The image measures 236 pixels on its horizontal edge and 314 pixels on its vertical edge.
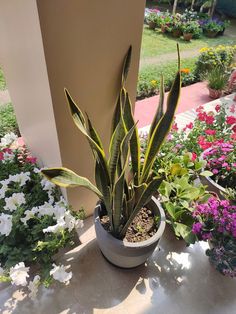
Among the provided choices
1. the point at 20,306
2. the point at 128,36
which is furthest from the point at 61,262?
the point at 128,36

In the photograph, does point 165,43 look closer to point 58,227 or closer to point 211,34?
point 211,34

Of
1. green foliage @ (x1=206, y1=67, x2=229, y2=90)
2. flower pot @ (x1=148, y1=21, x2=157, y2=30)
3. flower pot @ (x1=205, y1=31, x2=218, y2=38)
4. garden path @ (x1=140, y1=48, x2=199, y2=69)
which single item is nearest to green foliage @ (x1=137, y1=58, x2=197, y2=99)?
garden path @ (x1=140, y1=48, x2=199, y2=69)

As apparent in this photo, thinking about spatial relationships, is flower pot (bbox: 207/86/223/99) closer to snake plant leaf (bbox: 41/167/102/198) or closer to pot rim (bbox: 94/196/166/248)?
pot rim (bbox: 94/196/166/248)

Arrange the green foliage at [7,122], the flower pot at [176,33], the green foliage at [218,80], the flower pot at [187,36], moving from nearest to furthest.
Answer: the green foliage at [7,122], the green foliage at [218,80], the flower pot at [187,36], the flower pot at [176,33]

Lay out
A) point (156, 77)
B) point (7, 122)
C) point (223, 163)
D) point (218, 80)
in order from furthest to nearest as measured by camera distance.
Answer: point (156, 77)
point (218, 80)
point (7, 122)
point (223, 163)

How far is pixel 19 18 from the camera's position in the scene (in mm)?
979

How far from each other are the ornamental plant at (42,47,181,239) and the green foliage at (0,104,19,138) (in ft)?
5.35

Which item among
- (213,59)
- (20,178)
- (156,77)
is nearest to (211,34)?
(213,59)

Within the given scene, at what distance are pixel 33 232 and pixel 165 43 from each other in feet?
20.9

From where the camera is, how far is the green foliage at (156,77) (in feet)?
12.1

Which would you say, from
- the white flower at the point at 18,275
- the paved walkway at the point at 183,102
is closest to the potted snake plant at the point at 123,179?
the white flower at the point at 18,275

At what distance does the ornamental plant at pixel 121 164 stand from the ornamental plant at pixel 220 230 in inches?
12.0

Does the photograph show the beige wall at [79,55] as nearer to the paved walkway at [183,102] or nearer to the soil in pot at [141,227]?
the soil in pot at [141,227]

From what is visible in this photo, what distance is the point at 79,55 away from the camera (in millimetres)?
977
